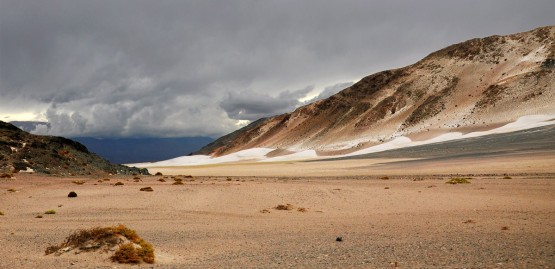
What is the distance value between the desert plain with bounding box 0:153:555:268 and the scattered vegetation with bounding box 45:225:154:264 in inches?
9.0

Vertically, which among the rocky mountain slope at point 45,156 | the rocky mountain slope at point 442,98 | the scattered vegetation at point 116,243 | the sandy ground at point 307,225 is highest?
the rocky mountain slope at point 442,98

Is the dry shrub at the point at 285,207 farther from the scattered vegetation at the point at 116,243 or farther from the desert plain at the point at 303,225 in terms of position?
the scattered vegetation at the point at 116,243

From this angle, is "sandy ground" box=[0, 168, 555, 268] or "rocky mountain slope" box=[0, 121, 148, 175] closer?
"sandy ground" box=[0, 168, 555, 268]

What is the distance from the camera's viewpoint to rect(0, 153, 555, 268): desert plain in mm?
8852

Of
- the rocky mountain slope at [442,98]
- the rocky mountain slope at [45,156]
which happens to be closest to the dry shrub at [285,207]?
the rocky mountain slope at [45,156]

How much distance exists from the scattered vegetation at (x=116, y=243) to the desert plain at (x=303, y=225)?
23 cm

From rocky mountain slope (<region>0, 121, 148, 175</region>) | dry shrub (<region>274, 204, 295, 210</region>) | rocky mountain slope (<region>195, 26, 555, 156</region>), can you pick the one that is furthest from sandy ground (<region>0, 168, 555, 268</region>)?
rocky mountain slope (<region>195, 26, 555, 156</region>)

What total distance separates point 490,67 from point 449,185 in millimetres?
97609

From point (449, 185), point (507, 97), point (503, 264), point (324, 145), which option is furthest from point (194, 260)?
point (324, 145)

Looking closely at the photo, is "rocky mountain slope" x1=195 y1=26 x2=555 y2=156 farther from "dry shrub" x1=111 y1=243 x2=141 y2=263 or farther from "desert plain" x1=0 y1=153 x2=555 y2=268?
"dry shrub" x1=111 y1=243 x2=141 y2=263

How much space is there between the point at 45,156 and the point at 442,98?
89.7 m

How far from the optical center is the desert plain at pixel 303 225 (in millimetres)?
8852

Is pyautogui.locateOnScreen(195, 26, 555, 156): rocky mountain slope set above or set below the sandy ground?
above

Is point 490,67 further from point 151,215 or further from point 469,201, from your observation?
point 151,215
